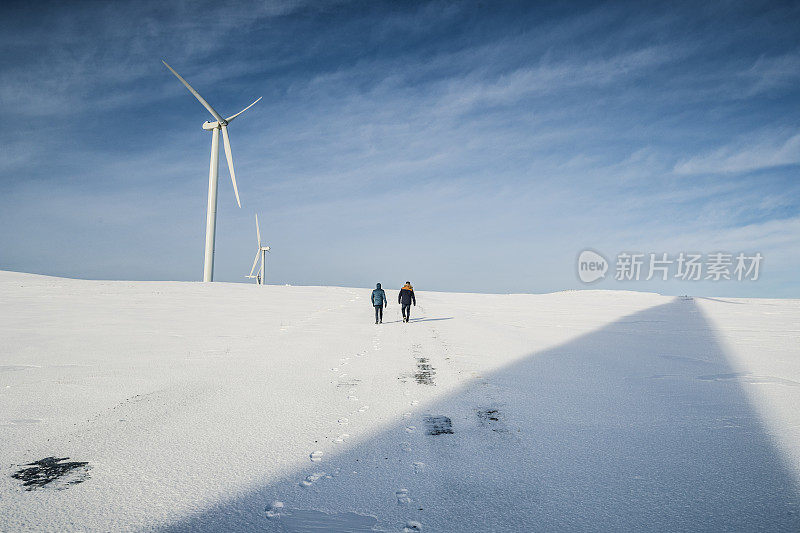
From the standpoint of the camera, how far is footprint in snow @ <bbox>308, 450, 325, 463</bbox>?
4.40 m

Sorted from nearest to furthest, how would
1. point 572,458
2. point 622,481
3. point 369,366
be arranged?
point 622,481 < point 572,458 < point 369,366

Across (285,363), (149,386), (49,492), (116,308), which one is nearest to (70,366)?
(149,386)

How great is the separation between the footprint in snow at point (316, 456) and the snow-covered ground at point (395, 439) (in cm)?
3

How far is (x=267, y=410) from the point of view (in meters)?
6.04

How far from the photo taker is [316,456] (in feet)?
14.7

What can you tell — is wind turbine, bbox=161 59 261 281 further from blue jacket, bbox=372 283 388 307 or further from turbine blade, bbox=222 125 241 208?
blue jacket, bbox=372 283 388 307

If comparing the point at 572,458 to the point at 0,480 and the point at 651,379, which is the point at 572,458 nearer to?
the point at 651,379

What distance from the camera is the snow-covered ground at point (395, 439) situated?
343 centimetres

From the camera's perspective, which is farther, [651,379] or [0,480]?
[651,379]

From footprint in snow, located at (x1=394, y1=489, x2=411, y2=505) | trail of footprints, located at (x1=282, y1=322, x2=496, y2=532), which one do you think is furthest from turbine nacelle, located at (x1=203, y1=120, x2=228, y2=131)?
footprint in snow, located at (x1=394, y1=489, x2=411, y2=505)

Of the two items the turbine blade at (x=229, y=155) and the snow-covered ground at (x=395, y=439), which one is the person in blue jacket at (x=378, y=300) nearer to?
the snow-covered ground at (x=395, y=439)

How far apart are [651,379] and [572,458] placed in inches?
190

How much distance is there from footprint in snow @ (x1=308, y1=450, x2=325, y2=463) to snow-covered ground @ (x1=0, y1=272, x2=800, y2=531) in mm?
29

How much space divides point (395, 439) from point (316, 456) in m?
0.97
